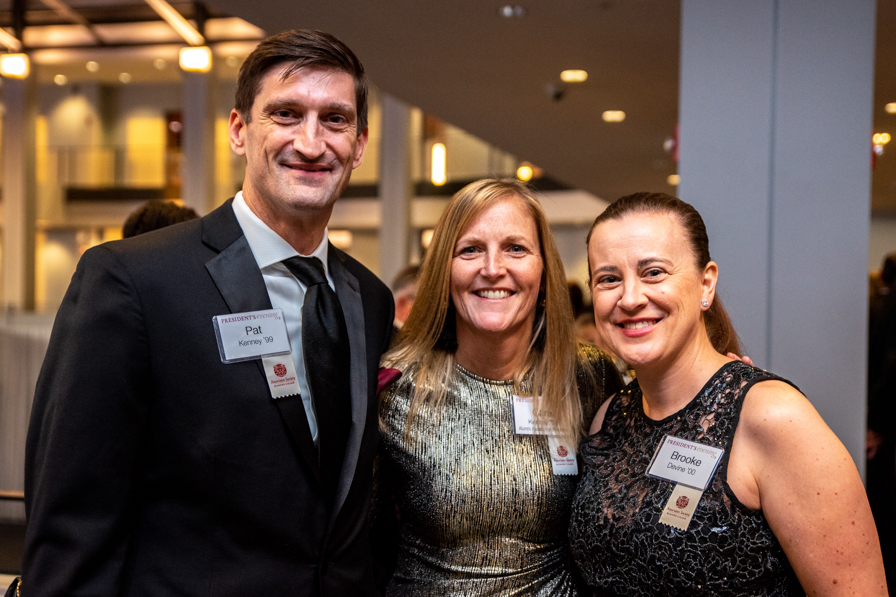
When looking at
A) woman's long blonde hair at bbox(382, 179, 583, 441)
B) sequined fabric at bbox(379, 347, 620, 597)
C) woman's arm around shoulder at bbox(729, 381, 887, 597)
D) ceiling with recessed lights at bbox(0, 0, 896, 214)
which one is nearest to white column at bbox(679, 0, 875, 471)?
ceiling with recessed lights at bbox(0, 0, 896, 214)

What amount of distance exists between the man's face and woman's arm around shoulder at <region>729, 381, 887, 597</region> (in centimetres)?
97

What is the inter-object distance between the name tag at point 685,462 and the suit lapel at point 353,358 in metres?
0.62

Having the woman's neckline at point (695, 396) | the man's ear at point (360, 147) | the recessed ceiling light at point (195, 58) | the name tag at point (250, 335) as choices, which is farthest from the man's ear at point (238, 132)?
the recessed ceiling light at point (195, 58)

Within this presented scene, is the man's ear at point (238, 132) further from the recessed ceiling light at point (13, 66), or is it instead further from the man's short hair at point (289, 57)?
the recessed ceiling light at point (13, 66)

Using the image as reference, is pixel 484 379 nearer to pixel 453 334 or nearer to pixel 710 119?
pixel 453 334

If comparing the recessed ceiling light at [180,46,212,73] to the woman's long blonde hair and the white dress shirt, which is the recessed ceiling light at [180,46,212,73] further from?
the white dress shirt

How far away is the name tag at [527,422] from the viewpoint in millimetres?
1955

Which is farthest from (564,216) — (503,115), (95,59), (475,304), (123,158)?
(475,304)

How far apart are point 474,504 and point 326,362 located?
1.97 feet

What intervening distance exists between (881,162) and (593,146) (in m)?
2.71

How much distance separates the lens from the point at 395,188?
1359 centimetres

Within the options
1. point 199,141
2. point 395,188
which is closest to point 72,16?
point 199,141

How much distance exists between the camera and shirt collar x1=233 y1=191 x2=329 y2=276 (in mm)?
1467

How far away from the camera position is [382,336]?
185 cm
